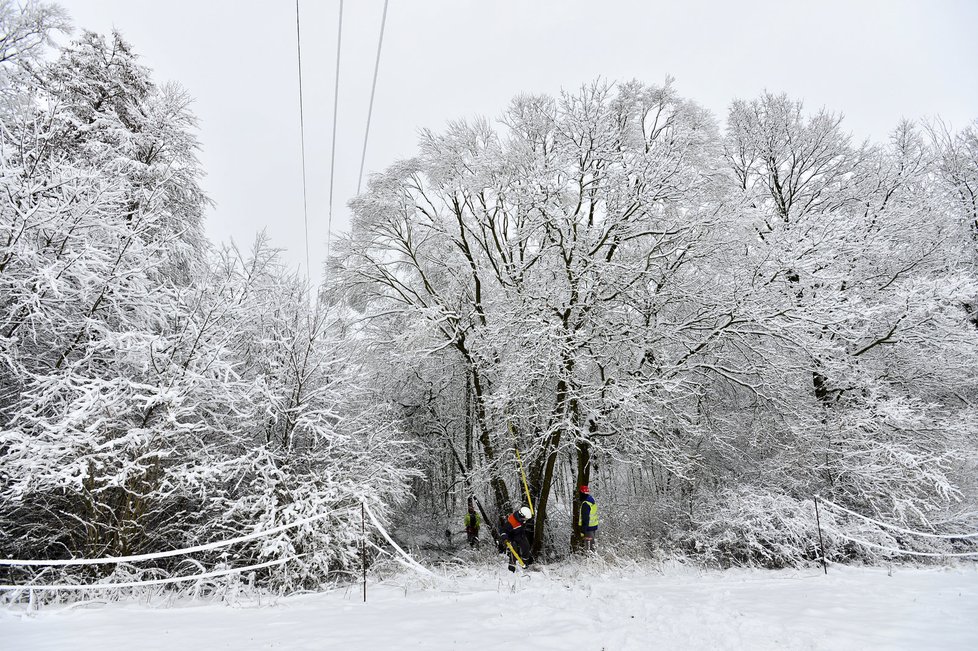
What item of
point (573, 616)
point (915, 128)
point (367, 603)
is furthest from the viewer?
point (915, 128)

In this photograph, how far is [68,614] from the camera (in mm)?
4980

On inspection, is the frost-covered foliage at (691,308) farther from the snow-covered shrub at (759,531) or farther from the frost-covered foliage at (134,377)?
the frost-covered foliage at (134,377)

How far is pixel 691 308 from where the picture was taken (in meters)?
10.4

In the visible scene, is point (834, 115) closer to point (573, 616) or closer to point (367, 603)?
point (573, 616)

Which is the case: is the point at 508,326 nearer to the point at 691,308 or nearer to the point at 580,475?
the point at 580,475

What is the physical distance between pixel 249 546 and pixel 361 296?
267 inches

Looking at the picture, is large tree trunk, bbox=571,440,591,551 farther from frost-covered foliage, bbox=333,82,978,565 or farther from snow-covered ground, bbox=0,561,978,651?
snow-covered ground, bbox=0,561,978,651

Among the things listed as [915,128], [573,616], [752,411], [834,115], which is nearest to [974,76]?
[915,128]

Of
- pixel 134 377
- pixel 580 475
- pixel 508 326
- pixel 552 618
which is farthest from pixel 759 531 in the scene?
pixel 134 377

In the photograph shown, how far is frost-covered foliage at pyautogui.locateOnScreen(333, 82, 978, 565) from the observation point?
9.22m

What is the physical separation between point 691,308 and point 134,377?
420 inches

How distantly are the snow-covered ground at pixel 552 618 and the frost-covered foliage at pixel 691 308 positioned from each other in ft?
10.3

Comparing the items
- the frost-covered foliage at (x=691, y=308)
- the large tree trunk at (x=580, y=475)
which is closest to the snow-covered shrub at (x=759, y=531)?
the frost-covered foliage at (x=691, y=308)

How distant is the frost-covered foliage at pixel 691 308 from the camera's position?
363 inches
